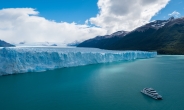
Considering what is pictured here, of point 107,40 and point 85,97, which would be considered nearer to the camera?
point 85,97

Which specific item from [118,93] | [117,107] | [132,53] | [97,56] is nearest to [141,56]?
[132,53]

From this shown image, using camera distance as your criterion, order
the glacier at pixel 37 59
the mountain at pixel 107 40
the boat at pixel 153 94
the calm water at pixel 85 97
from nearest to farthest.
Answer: the calm water at pixel 85 97, the boat at pixel 153 94, the glacier at pixel 37 59, the mountain at pixel 107 40

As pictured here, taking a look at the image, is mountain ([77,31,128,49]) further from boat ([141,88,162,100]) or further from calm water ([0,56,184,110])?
boat ([141,88,162,100])

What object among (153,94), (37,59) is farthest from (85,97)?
(37,59)

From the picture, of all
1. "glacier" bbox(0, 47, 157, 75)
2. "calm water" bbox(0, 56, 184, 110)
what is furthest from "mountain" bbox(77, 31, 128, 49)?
"calm water" bbox(0, 56, 184, 110)

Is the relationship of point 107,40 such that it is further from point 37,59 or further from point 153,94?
point 153,94

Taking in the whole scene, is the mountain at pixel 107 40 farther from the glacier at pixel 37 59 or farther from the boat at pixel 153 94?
the boat at pixel 153 94

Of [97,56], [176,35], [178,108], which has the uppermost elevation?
[176,35]

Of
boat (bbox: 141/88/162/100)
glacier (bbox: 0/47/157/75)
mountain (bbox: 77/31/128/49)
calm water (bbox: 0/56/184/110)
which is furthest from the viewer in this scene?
mountain (bbox: 77/31/128/49)

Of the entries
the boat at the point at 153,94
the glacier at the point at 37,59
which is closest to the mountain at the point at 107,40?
the glacier at the point at 37,59

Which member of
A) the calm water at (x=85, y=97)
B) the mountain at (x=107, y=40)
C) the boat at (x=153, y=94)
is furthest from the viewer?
the mountain at (x=107, y=40)

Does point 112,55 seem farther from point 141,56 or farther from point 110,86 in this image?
point 110,86
